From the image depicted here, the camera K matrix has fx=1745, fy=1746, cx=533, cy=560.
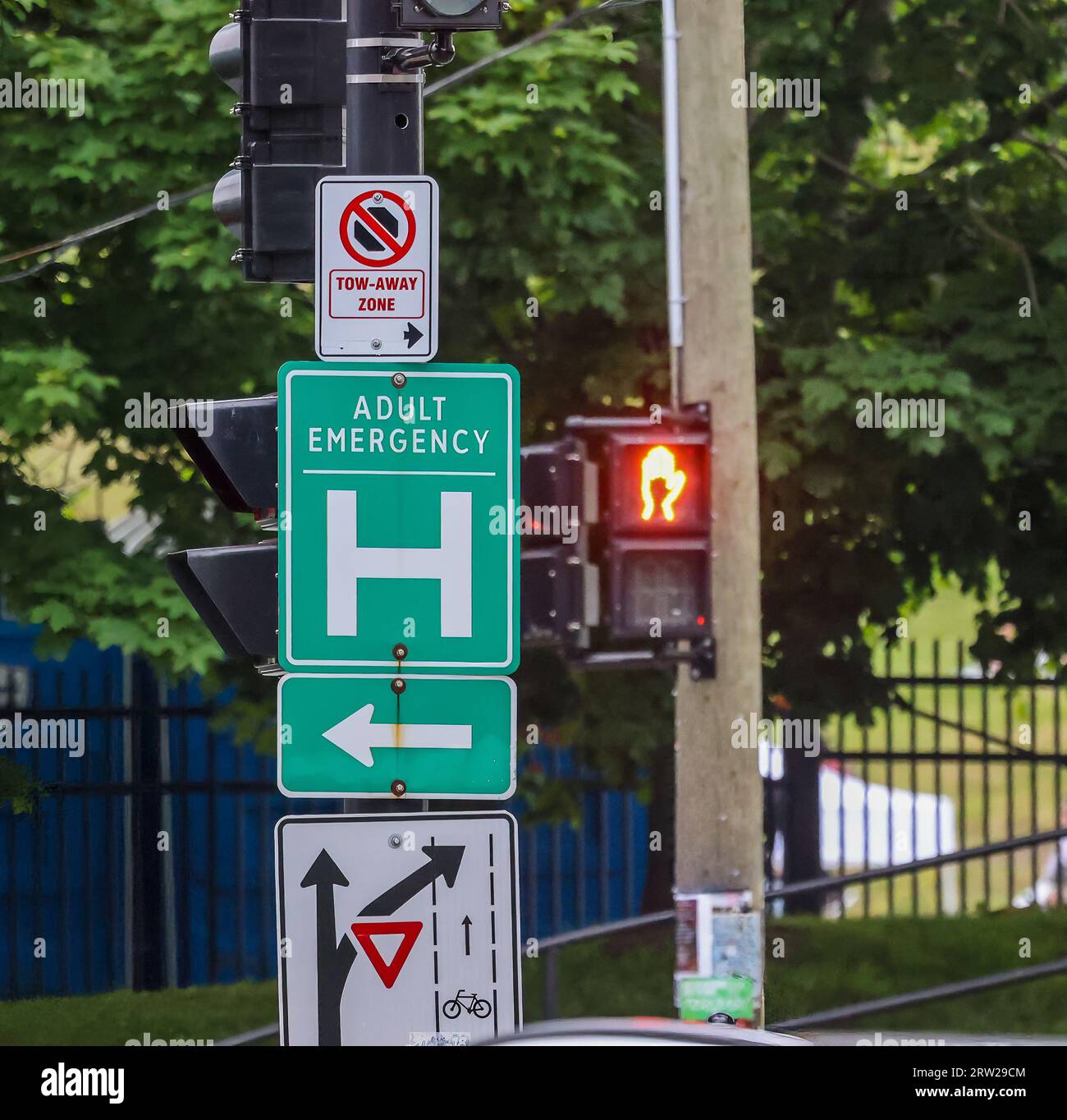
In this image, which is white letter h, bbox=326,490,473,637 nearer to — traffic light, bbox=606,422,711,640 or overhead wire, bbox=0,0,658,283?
traffic light, bbox=606,422,711,640

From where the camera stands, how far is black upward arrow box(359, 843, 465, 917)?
153 inches

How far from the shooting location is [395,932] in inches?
152

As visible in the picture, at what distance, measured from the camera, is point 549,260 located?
11.1 m

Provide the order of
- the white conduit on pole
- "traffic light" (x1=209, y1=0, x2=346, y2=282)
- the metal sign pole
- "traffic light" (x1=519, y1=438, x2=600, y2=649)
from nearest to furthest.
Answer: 1. the metal sign pole
2. "traffic light" (x1=209, y1=0, x2=346, y2=282)
3. "traffic light" (x1=519, y1=438, x2=600, y2=649)
4. the white conduit on pole

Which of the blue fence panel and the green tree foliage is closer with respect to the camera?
the green tree foliage

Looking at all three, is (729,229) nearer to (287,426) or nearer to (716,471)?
(716,471)

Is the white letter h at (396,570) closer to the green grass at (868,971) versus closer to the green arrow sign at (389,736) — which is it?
the green arrow sign at (389,736)

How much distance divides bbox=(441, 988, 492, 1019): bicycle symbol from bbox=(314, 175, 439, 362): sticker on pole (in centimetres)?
156

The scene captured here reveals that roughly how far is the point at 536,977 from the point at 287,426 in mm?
9314
